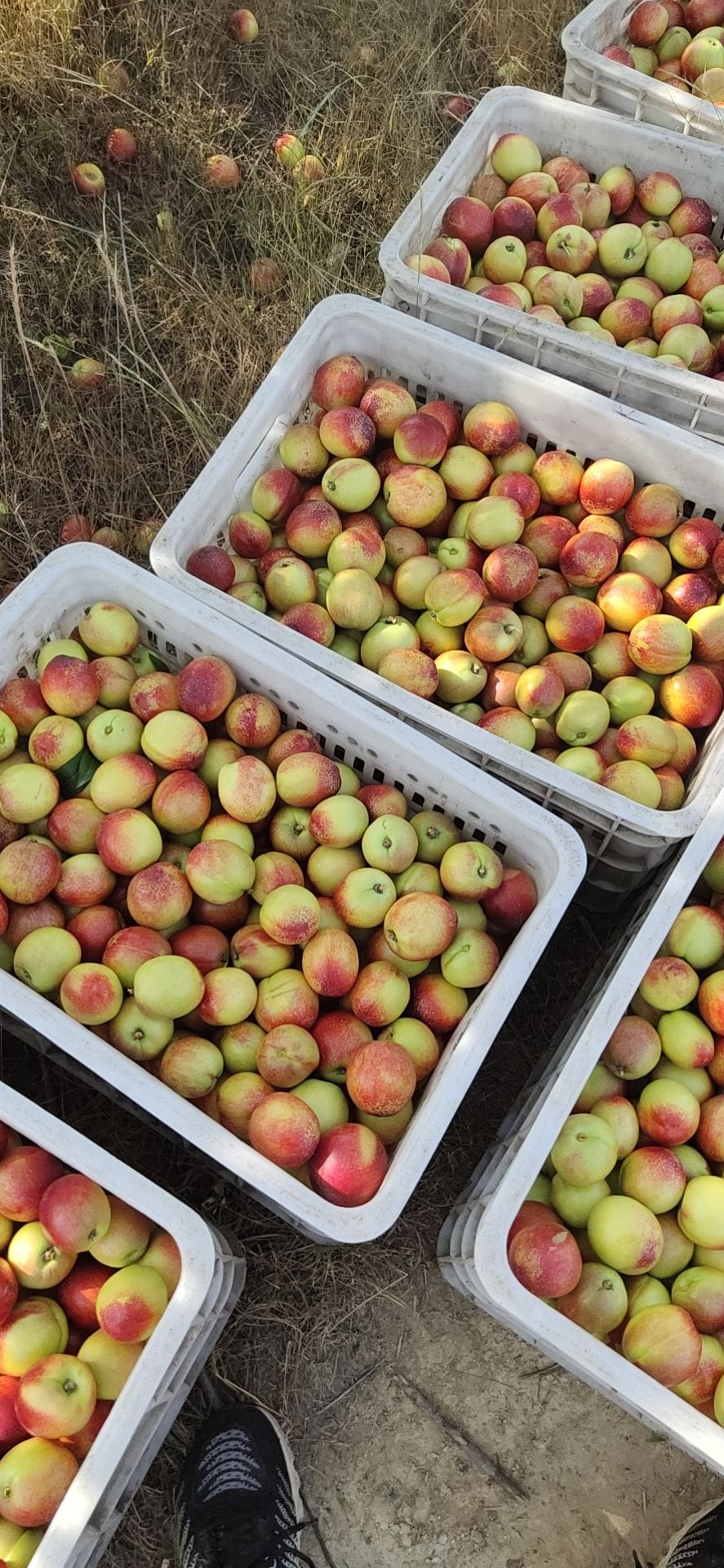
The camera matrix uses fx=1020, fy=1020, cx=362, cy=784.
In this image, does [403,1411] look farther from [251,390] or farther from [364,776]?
[251,390]

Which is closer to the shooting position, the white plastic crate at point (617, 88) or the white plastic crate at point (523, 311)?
the white plastic crate at point (523, 311)

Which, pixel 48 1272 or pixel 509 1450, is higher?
pixel 48 1272

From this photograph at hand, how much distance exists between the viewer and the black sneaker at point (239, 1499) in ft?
7.25

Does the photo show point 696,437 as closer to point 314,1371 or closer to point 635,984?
point 635,984

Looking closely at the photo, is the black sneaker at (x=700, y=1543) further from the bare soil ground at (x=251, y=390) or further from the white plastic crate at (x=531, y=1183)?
the white plastic crate at (x=531, y=1183)

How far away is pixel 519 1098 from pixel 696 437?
1.65 metres

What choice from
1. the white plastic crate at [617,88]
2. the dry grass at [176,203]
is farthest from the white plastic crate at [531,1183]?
the white plastic crate at [617,88]

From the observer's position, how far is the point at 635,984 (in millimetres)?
1957

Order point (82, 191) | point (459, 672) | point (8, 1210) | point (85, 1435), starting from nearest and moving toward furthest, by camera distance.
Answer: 1. point (85, 1435)
2. point (8, 1210)
3. point (459, 672)
4. point (82, 191)

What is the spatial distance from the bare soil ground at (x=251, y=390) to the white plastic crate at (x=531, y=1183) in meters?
0.36

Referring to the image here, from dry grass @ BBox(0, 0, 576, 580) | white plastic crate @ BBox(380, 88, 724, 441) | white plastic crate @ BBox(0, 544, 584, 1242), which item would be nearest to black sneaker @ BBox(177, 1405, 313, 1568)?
white plastic crate @ BBox(0, 544, 584, 1242)

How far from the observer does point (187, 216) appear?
12.3 ft

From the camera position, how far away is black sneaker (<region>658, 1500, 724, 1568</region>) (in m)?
2.18

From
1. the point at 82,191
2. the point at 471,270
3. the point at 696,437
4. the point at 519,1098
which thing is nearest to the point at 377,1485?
the point at 519,1098
